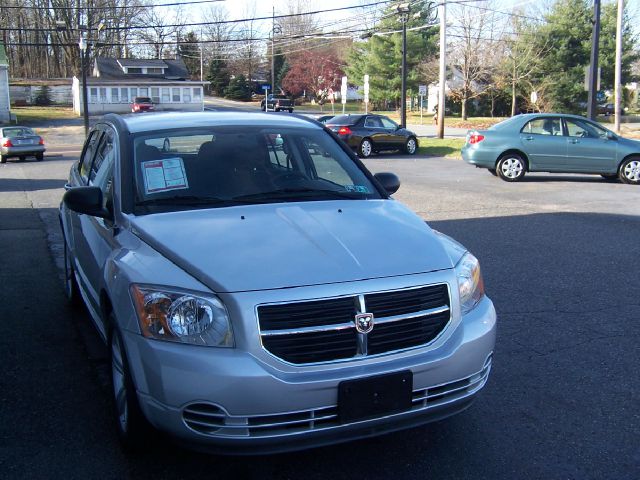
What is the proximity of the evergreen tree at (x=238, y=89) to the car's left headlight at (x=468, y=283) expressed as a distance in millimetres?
83774

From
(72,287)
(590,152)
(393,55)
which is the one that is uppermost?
(393,55)

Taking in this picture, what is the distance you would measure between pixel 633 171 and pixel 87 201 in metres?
14.8

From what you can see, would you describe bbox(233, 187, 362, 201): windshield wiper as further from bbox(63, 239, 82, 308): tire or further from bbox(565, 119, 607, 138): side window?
bbox(565, 119, 607, 138): side window

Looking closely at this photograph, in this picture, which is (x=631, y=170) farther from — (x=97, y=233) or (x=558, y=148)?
(x=97, y=233)

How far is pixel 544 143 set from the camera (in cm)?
1612

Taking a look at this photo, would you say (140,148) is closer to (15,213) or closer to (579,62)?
(15,213)

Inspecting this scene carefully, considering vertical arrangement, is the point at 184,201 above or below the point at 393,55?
below

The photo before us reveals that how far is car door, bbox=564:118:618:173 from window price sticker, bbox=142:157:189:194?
45.1 feet

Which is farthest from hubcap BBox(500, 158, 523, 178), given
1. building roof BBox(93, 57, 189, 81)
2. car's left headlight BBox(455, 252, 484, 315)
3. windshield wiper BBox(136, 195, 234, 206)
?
building roof BBox(93, 57, 189, 81)

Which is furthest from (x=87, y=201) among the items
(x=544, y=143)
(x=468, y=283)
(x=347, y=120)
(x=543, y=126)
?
(x=347, y=120)

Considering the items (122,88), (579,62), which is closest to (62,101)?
(122,88)

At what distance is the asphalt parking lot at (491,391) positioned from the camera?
11.3 feet

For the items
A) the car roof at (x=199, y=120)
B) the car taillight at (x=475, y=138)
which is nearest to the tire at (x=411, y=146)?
the car taillight at (x=475, y=138)

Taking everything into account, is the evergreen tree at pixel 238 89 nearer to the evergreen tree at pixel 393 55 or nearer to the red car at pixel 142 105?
the evergreen tree at pixel 393 55
